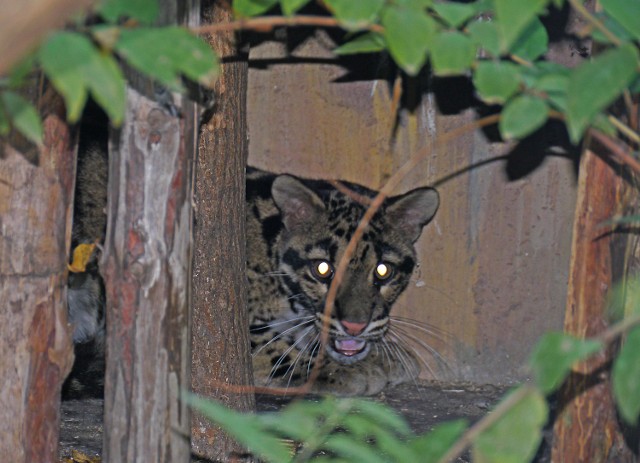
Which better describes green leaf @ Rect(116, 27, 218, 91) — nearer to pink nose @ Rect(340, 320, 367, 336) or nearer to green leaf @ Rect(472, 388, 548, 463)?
green leaf @ Rect(472, 388, 548, 463)

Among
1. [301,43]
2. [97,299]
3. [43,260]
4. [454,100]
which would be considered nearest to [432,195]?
[454,100]

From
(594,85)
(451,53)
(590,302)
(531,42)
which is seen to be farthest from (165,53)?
(590,302)

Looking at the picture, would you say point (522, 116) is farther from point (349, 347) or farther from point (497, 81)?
point (349, 347)

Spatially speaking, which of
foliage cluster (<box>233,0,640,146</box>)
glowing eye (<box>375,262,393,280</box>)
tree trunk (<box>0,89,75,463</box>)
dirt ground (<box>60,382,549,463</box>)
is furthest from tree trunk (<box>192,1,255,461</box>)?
foliage cluster (<box>233,0,640,146</box>)

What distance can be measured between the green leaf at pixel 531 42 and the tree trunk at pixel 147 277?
746 mm

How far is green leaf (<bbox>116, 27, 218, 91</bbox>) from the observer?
1293 mm

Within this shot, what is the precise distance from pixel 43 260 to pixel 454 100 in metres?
2.59

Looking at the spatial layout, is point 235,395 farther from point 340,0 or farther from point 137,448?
point 340,0

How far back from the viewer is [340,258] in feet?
15.1

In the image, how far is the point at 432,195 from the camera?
4523mm

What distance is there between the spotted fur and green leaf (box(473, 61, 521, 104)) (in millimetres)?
2943

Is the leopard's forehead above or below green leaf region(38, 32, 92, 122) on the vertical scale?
above

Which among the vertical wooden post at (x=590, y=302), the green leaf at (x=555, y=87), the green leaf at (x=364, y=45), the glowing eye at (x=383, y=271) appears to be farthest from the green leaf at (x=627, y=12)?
the glowing eye at (x=383, y=271)

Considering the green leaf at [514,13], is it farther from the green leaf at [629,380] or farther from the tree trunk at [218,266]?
the tree trunk at [218,266]
